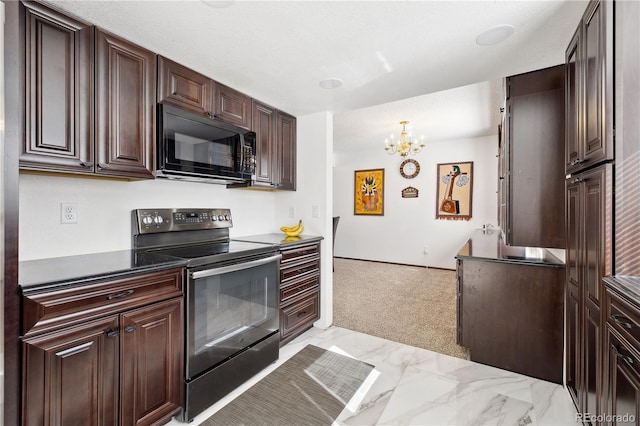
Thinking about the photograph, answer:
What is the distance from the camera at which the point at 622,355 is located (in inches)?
42.4

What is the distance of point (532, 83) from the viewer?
7.04ft

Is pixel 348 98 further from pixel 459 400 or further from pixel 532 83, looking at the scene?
pixel 459 400

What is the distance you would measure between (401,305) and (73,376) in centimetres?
313

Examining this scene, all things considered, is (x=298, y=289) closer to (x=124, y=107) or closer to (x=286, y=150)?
(x=286, y=150)

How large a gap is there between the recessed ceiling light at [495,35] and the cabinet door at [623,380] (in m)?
1.58

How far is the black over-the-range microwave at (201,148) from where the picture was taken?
6.11 feet

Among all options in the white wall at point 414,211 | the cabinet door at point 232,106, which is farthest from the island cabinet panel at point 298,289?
the white wall at point 414,211

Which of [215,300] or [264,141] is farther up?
[264,141]

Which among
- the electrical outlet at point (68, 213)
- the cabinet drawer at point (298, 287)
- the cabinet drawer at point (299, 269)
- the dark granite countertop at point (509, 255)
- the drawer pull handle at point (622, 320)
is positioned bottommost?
the cabinet drawer at point (298, 287)

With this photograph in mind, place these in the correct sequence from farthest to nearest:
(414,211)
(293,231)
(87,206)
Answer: (414,211)
(293,231)
(87,206)

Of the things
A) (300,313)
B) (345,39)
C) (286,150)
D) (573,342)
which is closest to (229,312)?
(300,313)

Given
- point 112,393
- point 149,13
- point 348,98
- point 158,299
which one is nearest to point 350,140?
point 348,98

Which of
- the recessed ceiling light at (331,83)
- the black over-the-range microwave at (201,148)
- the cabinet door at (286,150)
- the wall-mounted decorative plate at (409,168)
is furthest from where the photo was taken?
the wall-mounted decorative plate at (409,168)

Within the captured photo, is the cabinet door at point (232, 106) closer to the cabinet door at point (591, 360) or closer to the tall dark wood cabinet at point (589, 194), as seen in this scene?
the tall dark wood cabinet at point (589, 194)
